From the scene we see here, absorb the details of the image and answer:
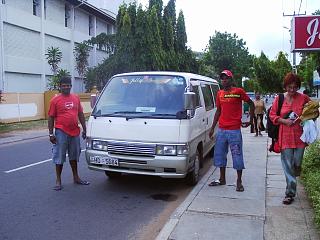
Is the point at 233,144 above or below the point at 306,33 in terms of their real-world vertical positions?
below

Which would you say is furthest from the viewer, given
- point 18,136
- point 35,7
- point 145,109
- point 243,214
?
point 35,7

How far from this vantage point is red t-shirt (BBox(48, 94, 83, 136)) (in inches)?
273

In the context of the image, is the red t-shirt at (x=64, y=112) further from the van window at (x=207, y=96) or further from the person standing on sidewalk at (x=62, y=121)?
the van window at (x=207, y=96)

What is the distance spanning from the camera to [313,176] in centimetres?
638

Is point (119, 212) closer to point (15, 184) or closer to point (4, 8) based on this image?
point (15, 184)

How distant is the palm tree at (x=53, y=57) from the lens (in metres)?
30.1

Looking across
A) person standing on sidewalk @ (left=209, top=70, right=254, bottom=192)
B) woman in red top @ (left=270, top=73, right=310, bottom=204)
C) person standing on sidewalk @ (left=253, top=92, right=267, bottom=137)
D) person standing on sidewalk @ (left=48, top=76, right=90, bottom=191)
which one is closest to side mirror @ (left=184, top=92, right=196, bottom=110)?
person standing on sidewalk @ (left=209, top=70, right=254, bottom=192)

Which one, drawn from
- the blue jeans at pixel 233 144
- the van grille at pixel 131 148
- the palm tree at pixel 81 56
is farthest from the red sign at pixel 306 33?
the palm tree at pixel 81 56

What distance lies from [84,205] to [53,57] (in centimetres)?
2577

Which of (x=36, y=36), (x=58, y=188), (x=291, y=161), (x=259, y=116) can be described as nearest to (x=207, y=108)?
(x=291, y=161)

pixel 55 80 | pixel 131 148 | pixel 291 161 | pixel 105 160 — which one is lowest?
pixel 105 160

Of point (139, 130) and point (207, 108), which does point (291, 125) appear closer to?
point (139, 130)

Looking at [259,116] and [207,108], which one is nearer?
[207,108]

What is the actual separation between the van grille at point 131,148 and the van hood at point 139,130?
0.07 meters
